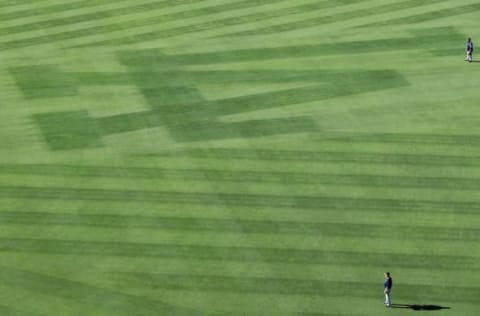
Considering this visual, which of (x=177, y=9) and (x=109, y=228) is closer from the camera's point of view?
(x=109, y=228)

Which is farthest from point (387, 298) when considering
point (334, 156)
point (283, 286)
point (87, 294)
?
point (334, 156)

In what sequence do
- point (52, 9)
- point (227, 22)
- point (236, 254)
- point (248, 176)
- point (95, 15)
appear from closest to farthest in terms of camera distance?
1. point (236, 254)
2. point (248, 176)
3. point (227, 22)
4. point (95, 15)
5. point (52, 9)

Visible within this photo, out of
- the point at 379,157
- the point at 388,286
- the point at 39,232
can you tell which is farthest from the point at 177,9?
the point at 388,286

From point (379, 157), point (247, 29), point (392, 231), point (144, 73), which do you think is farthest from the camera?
point (247, 29)

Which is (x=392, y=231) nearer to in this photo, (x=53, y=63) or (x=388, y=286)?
(x=388, y=286)

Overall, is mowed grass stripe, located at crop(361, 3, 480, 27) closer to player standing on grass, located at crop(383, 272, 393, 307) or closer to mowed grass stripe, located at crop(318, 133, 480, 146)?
mowed grass stripe, located at crop(318, 133, 480, 146)

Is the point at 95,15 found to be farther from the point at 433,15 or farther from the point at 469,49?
the point at 469,49

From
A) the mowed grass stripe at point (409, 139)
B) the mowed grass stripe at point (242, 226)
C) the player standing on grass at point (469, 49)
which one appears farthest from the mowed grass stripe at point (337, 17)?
the mowed grass stripe at point (242, 226)

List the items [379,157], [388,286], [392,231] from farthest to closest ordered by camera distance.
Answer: [379,157] < [392,231] < [388,286]
